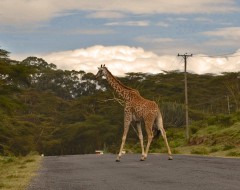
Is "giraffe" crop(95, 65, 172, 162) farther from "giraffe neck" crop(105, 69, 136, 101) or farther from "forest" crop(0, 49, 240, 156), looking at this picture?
"forest" crop(0, 49, 240, 156)

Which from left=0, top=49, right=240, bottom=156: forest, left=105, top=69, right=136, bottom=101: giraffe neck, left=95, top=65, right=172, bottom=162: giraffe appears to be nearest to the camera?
left=95, top=65, right=172, bottom=162: giraffe

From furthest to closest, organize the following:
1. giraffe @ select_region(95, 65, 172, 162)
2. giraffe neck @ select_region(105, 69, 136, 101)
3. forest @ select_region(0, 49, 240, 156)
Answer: forest @ select_region(0, 49, 240, 156)
giraffe neck @ select_region(105, 69, 136, 101)
giraffe @ select_region(95, 65, 172, 162)

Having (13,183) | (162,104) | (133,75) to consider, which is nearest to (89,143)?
(133,75)

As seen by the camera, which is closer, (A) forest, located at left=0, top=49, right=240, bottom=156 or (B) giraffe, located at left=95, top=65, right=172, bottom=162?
(B) giraffe, located at left=95, top=65, right=172, bottom=162

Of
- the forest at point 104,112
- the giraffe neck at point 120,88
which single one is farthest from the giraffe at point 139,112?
the forest at point 104,112

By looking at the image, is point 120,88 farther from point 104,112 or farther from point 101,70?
point 104,112

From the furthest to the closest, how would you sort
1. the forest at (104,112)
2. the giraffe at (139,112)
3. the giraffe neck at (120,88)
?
the forest at (104,112)
the giraffe neck at (120,88)
the giraffe at (139,112)

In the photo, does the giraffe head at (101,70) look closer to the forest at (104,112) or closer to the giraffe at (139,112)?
the giraffe at (139,112)

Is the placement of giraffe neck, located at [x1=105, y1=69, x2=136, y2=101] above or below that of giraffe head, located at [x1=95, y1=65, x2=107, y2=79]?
below

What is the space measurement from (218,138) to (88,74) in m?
61.0

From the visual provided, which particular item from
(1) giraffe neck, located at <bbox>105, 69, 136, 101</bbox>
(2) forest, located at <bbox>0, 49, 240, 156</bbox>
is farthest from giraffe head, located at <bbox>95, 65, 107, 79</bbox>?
(2) forest, located at <bbox>0, 49, 240, 156</bbox>

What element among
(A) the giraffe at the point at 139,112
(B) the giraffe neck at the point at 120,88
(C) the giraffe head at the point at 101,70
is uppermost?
(C) the giraffe head at the point at 101,70

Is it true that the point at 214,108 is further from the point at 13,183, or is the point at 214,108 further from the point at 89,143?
the point at 13,183

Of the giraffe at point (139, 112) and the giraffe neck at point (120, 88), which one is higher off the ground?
the giraffe neck at point (120, 88)
